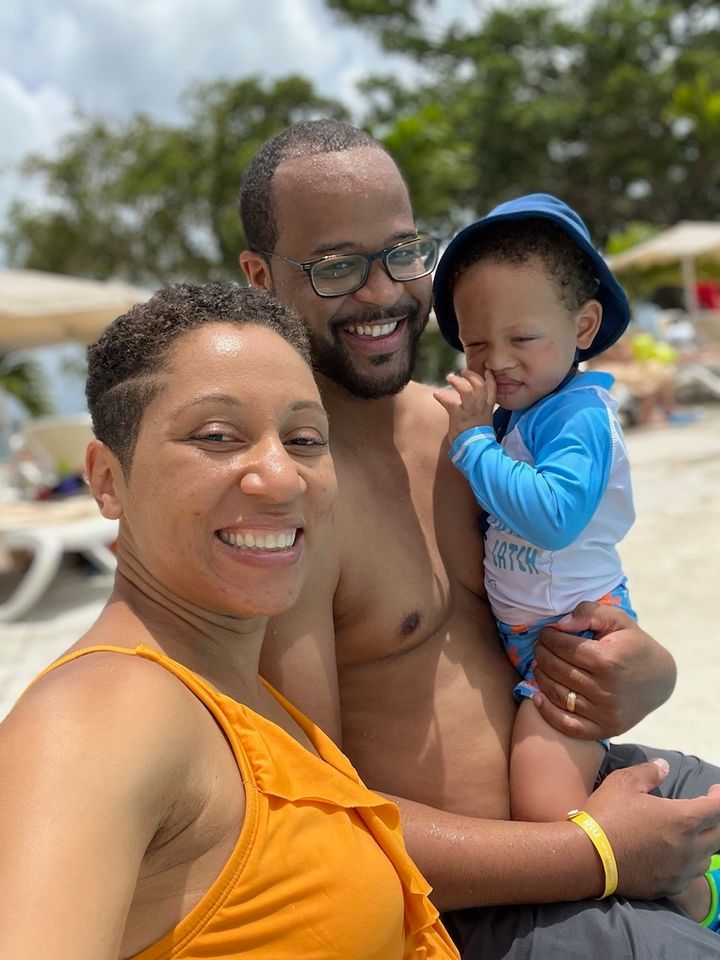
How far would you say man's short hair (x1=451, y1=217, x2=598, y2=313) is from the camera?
226 cm

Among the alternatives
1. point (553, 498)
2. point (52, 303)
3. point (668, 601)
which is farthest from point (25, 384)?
point (553, 498)

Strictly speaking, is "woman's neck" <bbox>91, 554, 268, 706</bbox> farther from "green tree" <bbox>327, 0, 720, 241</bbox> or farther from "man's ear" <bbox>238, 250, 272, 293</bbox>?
"green tree" <bbox>327, 0, 720, 241</bbox>

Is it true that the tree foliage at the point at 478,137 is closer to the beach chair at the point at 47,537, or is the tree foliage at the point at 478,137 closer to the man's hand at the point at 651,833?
the beach chair at the point at 47,537

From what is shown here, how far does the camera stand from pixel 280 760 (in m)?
1.36

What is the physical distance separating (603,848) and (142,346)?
1.26m

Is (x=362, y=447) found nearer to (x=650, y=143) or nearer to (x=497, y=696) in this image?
(x=497, y=696)

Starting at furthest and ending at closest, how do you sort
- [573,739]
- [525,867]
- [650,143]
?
[650,143], [573,739], [525,867]

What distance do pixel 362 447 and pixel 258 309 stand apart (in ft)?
2.33

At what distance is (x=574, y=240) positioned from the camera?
7.51 feet

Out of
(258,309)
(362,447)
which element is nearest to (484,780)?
(362,447)

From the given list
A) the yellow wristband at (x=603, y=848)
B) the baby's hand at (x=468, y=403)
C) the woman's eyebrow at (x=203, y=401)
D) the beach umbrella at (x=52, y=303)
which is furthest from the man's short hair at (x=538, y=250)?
the beach umbrella at (x=52, y=303)

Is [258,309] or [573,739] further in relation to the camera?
[573,739]

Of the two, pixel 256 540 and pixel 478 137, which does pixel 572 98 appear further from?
pixel 256 540

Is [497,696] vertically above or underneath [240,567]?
underneath
